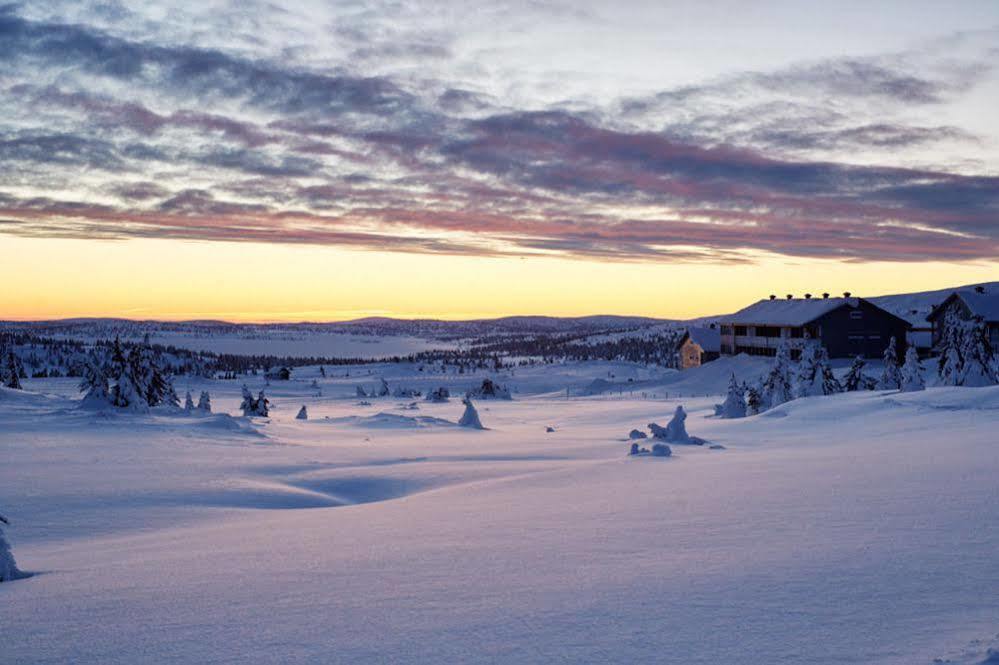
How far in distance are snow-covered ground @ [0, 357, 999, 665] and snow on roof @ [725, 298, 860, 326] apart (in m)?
55.7

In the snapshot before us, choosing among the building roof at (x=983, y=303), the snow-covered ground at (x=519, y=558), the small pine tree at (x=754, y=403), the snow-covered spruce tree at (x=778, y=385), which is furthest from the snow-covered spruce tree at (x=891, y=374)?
the snow-covered ground at (x=519, y=558)

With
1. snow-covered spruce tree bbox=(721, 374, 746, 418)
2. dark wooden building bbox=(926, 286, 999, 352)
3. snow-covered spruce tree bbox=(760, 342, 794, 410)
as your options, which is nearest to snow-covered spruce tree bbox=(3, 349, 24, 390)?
snow-covered spruce tree bbox=(721, 374, 746, 418)

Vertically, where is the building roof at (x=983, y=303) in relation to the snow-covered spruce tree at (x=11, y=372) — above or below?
above

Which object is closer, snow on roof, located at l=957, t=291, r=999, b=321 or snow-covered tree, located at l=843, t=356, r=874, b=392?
snow-covered tree, located at l=843, t=356, r=874, b=392

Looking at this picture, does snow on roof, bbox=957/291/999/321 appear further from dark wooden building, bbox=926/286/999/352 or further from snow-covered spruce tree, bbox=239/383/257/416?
snow-covered spruce tree, bbox=239/383/257/416

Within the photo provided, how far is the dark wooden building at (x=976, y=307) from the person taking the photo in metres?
63.8

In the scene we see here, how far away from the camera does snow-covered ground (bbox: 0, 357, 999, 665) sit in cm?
457

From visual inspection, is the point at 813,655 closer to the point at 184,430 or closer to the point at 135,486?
the point at 135,486

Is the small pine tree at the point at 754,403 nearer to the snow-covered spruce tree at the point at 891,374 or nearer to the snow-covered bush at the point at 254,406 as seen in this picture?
the snow-covered spruce tree at the point at 891,374

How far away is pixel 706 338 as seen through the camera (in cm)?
8912

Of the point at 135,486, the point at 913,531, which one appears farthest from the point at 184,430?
the point at 913,531

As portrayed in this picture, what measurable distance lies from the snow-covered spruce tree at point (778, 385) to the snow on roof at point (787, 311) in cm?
2783

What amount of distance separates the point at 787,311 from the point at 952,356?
35859 mm

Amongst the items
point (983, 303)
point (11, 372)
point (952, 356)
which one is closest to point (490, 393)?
point (11, 372)
